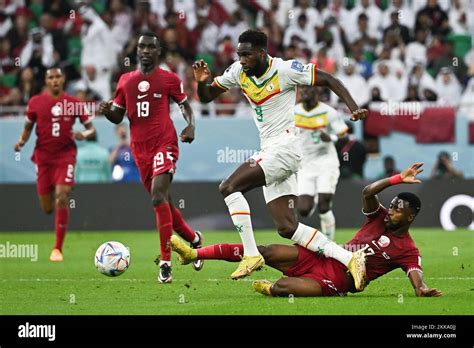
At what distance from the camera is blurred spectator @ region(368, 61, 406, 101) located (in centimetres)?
2158

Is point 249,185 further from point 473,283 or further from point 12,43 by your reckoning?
point 12,43

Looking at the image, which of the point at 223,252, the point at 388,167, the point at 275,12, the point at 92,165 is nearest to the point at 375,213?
the point at 223,252

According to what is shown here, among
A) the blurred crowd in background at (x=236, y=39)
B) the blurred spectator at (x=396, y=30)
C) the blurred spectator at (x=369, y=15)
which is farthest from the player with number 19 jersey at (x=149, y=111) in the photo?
the blurred spectator at (x=369, y=15)

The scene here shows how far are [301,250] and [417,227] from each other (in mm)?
9490

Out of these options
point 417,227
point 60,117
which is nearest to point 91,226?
point 60,117

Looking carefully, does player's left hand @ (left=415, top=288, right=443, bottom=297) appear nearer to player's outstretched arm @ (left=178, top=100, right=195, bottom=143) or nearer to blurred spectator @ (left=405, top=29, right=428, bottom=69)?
player's outstretched arm @ (left=178, top=100, right=195, bottom=143)

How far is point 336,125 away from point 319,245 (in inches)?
248

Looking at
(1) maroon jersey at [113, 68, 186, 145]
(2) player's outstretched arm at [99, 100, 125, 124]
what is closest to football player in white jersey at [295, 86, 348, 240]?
(1) maroon jersey at [113, 68, 186, 145]

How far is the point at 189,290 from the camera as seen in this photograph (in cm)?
1126

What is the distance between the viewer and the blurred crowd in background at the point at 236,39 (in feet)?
71.8

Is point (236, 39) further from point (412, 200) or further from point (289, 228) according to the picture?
point (412, 200)

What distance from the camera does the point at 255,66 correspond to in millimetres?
11062

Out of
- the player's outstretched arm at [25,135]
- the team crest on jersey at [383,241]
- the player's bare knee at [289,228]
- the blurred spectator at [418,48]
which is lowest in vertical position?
the team crest on jersey at [383,241]

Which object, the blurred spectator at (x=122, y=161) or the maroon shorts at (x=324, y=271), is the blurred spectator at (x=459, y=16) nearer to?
the blurred spectator at (x=122, y=161)
